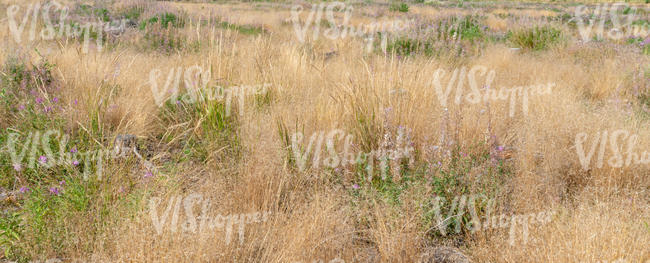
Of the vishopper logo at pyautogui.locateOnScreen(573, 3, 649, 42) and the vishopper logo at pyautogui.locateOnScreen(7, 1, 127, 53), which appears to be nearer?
the vishopper logo at pyautogui.locateOnScreen(7, 1, 127, 53)

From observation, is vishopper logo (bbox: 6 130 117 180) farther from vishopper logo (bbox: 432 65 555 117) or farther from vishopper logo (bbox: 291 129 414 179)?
vishopper logo (bbox: 432 65 555 117)

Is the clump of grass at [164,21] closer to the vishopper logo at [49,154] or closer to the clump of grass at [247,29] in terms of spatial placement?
the clump of grass at [247,29]

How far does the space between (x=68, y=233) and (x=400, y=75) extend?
259cm

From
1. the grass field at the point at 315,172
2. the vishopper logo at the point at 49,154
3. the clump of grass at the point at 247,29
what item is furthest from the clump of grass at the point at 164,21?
the vishopper logo at the point at 49,154

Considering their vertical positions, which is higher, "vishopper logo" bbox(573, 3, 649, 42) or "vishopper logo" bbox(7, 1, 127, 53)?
"vishopper logo" bbox(573, 3, 649, 42)

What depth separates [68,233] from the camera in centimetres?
215

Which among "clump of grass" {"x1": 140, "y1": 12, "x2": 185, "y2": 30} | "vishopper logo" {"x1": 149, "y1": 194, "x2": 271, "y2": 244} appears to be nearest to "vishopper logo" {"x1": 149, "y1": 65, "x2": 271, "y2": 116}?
"vishopper logo" {"x1": 149, "y1": 194, "x2": 271, "y2": 244}

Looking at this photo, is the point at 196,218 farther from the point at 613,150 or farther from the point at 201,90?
the point at 613,150

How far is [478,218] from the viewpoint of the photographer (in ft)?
8.13

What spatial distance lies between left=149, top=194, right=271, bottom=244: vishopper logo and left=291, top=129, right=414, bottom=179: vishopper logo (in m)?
0.66

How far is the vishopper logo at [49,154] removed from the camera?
265 centimetres

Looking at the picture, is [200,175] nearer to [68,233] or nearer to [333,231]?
[68,233]

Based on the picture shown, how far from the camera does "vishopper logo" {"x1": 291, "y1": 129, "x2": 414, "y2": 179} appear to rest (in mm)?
2916

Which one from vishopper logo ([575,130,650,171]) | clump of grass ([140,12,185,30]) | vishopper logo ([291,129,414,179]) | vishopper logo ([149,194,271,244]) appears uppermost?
clump of grass ([140,12,185,30])
